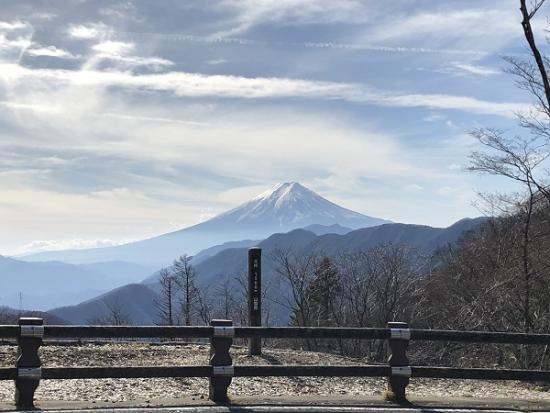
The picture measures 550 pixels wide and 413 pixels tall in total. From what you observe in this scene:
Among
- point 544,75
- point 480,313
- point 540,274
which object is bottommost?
point 480,313

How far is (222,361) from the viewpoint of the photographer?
22.6 feet

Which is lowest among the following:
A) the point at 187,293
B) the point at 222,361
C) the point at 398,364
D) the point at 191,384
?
the point at 187,293

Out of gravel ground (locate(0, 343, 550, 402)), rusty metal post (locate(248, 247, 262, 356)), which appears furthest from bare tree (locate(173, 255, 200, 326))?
rusty metal post (locate(248, 247, 262, 356))

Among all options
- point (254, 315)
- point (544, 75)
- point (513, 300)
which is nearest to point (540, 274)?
point (513, 300)

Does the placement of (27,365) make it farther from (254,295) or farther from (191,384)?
(254,295)

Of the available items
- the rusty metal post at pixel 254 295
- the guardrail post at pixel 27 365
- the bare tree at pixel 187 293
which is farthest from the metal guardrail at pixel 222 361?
the bare tree at pixel 187 293

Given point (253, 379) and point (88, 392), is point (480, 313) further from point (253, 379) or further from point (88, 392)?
point (88, 392)

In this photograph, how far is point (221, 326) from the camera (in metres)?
6.95

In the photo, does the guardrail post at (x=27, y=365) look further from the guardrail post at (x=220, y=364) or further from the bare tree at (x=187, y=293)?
the bare tree at (x=187, y=293)

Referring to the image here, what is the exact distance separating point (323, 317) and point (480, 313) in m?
23.2

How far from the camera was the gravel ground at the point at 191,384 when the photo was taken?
7605 millimetres

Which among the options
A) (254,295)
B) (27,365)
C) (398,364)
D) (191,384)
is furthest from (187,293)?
(27,365)

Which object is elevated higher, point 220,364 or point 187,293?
point 220,364

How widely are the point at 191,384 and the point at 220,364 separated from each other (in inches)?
69.8
